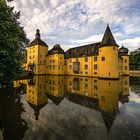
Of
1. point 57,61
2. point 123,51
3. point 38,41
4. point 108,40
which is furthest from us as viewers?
point 38,41

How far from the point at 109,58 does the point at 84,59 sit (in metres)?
11.1

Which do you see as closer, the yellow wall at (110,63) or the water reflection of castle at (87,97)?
the water reflection of castle at (87,97)

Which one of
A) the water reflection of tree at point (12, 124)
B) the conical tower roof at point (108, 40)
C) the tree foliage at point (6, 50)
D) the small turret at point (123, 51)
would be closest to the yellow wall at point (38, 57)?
the conical tower roof at point (108, 40)

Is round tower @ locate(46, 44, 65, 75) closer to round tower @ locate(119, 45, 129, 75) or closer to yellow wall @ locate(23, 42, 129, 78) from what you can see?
yellow wall @ locate(23, 42, 129, 78)

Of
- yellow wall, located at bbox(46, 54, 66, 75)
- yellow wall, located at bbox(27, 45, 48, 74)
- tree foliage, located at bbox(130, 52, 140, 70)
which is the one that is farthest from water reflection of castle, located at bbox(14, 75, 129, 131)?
tree foliage, located at bbox(130, 52, 140, 70)

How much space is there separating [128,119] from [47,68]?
4976cm

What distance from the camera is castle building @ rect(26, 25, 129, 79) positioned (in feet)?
122

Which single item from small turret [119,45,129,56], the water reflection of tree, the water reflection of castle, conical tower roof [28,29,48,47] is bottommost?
the water reflection of tree

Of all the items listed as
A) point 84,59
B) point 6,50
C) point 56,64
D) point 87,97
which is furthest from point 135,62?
point 6,50

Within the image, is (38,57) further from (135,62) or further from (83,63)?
(135,62)

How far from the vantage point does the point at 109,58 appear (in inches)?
1458

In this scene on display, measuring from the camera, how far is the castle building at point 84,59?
37219mm

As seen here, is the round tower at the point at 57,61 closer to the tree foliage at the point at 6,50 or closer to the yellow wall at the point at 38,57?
the yellow wall at the point at 38,57

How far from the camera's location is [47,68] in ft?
189
